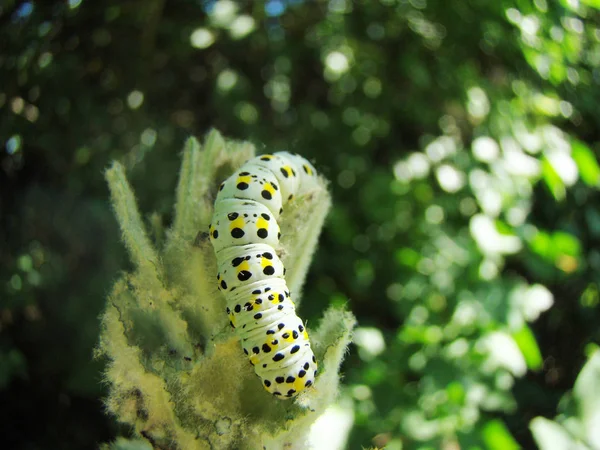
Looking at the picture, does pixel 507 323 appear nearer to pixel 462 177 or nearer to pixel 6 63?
pixel 462 177

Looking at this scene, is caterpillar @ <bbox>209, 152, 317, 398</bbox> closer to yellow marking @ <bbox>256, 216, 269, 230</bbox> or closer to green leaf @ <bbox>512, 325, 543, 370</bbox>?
yellow marking @ <bbox>256, 216, 269, 230</bbox>

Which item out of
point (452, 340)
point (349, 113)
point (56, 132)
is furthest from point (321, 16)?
point (452, 340)

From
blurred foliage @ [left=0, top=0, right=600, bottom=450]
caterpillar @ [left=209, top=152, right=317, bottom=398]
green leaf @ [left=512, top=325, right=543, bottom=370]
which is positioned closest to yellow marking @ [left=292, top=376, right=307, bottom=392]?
caterpillar @ [left=209, top=152, right=317, bottom=398]

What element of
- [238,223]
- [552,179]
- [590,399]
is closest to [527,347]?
[590,399]

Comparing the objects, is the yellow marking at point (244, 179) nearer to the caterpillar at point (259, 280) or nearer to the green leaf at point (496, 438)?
the caterpillar at point (259, 280)

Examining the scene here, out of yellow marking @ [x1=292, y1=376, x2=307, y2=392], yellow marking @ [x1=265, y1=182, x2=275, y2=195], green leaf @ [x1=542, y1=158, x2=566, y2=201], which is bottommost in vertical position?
green leaf @ [x1=542, y1=158, x2=566, y2=201]
